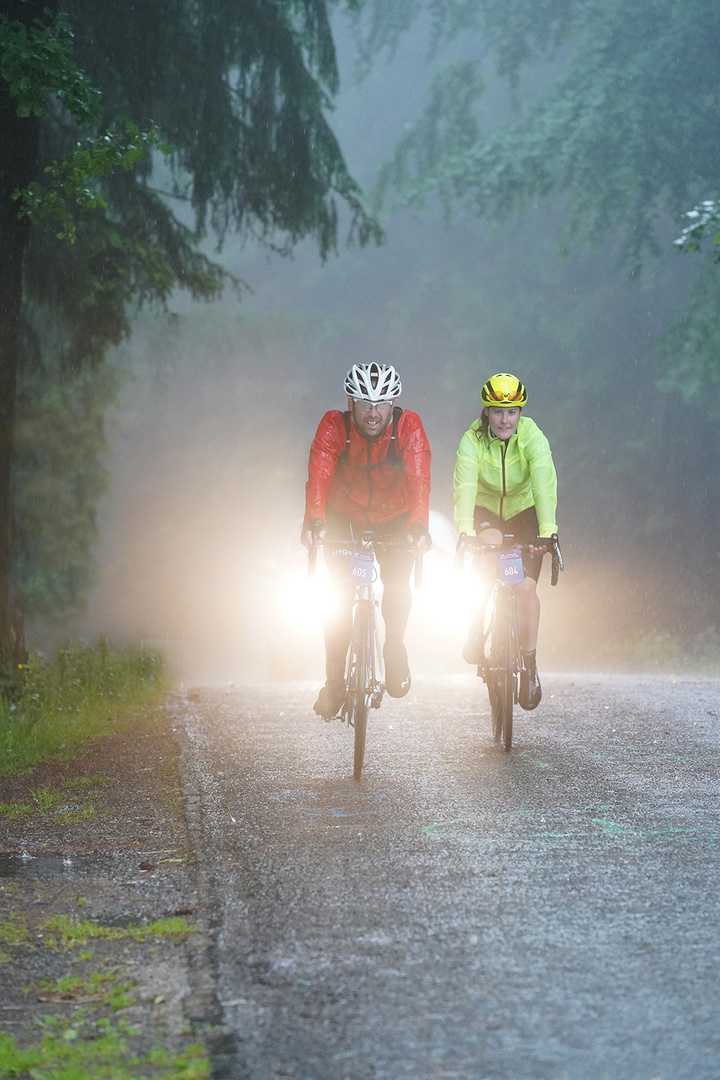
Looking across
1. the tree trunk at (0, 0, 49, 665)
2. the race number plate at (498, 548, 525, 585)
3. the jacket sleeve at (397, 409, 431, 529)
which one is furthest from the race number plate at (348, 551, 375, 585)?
the tree trunk at (0, 0, 49, 665)

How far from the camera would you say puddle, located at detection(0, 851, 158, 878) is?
18.0 ft

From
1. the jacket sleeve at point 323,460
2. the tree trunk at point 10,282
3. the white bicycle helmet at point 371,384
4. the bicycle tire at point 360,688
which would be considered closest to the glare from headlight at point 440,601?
the tree trunk at point 10,282

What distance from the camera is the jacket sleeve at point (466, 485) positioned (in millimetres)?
8250

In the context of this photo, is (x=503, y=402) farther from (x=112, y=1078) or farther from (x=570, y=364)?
(x=570, y=364)

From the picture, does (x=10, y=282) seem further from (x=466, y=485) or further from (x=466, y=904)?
(x=466, y=904)

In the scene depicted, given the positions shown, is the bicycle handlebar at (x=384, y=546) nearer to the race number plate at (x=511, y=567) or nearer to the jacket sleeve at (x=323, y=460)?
the jacket sleeve at (x=323, y=460)

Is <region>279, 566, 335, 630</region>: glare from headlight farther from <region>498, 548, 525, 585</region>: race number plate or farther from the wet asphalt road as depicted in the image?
<region>498, 548, 525, 585</region>: race number plate

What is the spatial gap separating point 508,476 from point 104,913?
437 centimetres

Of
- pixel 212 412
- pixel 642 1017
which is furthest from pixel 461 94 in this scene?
pixel 642 1017

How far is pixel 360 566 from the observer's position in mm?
7617

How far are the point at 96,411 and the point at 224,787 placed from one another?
21.5 metres

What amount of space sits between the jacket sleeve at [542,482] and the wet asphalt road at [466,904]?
1.35 meters

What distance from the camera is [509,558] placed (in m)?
8.35

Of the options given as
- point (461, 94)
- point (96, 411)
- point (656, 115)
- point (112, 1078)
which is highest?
point (461, 94)
